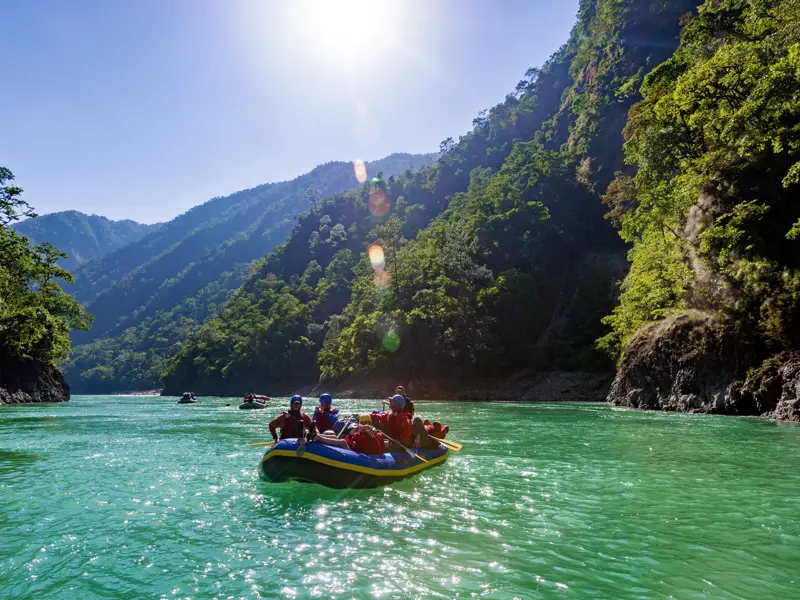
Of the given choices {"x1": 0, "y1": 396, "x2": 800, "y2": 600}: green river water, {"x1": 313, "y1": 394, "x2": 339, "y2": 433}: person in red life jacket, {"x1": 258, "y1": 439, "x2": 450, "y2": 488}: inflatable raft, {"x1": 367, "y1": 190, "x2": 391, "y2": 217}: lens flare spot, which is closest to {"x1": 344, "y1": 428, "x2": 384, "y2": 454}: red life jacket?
{"x1": 258, "y1": 439, "x2": 450, "y2": 488}: inflatable raft

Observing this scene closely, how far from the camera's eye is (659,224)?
115 feet

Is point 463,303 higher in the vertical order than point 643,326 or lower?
higher

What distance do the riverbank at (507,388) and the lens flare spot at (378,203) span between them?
2901 inches

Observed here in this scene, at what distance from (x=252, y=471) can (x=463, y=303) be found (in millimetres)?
47456

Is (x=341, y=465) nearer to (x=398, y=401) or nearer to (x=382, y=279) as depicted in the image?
(x=398, y=401)

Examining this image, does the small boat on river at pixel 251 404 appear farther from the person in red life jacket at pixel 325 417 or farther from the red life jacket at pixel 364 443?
the red life jacket at pixel 364 443

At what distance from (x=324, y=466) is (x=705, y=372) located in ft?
74.0

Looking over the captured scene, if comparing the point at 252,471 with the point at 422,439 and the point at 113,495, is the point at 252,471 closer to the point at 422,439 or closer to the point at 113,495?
the point at 113,495

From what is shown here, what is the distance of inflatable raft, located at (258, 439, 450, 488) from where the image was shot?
10500 millimetres

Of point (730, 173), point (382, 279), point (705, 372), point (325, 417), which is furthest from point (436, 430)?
point (382, 279)

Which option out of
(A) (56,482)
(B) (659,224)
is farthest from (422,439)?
(B) (659,224)

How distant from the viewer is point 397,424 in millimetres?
12656

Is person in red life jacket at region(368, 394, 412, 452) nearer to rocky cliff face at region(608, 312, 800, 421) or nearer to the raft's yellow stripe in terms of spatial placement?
the raft's yellow stripe

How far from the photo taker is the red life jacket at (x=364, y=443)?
11406 mm
